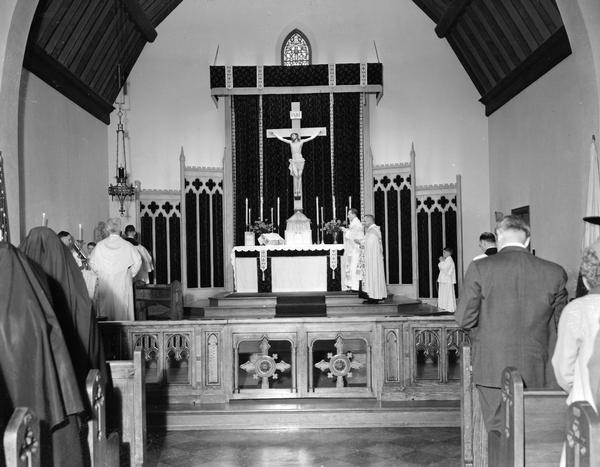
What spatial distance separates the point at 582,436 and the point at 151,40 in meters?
12.8

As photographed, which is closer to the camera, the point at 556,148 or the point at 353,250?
the point at 556,148

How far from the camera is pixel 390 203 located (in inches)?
535

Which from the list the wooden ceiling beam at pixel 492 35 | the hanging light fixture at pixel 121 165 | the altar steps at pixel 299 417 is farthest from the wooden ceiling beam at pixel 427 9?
the altar steps at pixel 299 417

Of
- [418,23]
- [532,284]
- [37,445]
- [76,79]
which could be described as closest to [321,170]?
[418,23]

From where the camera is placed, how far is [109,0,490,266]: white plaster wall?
13.8 metres

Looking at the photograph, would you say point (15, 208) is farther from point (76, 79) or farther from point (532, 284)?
point (532, 284)

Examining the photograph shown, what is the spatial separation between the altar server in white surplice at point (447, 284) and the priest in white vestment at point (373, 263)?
1732 millimetres

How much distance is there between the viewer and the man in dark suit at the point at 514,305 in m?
3.97

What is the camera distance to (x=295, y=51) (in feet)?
46.6

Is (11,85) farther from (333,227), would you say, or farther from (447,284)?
(447,284)

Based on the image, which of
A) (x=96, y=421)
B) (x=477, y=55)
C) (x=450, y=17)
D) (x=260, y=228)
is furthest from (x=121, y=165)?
(x=96, y=421)

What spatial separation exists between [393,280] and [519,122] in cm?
379

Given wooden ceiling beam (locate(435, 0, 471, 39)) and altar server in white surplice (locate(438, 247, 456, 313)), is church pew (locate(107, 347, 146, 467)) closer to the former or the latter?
altar server in white surplice (locate(438, 247, 456, 313))

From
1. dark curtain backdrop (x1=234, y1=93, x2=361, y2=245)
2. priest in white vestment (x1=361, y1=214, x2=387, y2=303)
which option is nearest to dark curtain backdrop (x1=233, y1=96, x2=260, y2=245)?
dark curtain backdrop (x1=234, y1=93, x2=361, y2=245)
